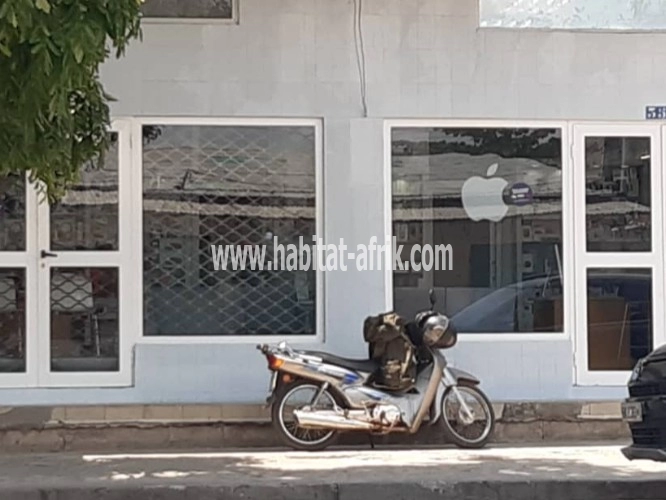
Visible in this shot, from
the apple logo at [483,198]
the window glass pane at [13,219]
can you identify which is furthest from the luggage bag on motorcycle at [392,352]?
the window glass pane at [13,219]

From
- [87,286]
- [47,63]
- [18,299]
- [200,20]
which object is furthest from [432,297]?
[47,63]

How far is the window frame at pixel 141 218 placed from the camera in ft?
30.9

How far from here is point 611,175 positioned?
987 centimetres

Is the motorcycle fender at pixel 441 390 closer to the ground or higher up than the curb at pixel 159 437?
higher up

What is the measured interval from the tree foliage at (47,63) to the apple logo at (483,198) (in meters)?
4.06

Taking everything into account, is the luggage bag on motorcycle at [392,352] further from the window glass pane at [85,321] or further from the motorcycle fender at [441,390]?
the window glass pane at [85,321]

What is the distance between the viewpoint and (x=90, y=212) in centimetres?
941

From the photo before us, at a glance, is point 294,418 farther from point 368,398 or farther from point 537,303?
point 537,303

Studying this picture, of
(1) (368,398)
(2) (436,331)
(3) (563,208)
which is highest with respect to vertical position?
(3) (563,208)

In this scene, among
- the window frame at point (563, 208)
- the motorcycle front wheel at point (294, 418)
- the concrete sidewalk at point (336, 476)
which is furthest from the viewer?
the window frame at point (563, 208)

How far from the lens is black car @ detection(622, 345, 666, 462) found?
6719 millimetres

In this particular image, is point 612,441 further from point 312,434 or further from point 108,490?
point 108,490

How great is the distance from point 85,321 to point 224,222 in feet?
5.07

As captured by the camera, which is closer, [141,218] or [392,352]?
[392,352]
